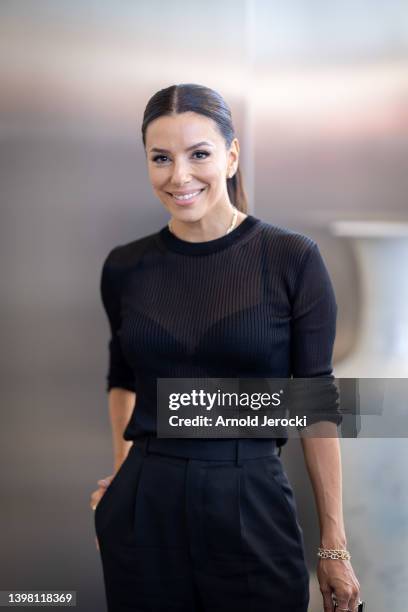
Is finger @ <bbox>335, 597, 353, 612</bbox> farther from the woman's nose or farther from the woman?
the woman's nose

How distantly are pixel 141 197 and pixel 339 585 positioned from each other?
0.77 metres

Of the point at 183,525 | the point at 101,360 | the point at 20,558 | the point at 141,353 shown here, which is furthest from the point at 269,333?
the point at 20,558

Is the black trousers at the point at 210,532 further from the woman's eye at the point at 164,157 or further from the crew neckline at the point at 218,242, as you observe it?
the woman's eye at the point at 164,157

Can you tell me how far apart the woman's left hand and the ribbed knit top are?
21 centimetres

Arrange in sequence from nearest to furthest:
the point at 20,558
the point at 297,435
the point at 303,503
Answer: the point at 297,435, the point at 303,503, the point at 20,558

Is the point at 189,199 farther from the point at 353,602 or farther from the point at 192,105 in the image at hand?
the point at 353,602

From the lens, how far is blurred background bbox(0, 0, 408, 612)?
139 centimetres

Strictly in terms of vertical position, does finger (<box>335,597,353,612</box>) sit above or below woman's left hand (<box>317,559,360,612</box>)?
below

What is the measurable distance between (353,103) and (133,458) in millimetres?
745

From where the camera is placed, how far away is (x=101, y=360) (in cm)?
149

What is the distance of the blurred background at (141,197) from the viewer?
1.39 m

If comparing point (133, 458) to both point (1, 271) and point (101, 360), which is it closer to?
point (101, 360)

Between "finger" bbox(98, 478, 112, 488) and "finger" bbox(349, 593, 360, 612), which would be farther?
"finger" bbox(98, 478, 112, 488)

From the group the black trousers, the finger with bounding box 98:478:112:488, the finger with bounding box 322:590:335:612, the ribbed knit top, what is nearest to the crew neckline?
the ribbed knit top
